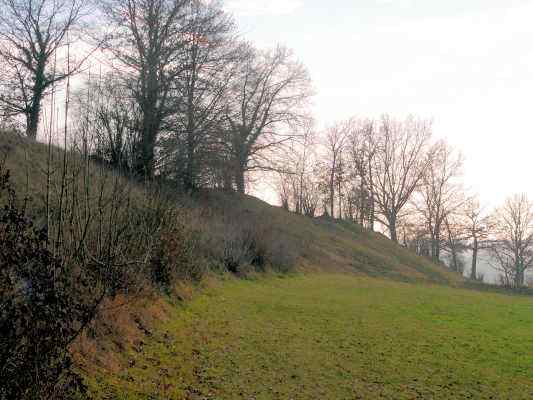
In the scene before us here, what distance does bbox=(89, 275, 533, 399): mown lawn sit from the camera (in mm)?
6359

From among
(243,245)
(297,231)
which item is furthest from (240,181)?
(243,245)

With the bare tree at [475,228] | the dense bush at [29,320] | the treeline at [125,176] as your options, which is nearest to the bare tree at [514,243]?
the bare tree at [475,228]

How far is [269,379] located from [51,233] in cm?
356

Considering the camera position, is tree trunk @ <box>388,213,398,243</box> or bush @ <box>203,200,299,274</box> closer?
bush @ <box>203,200,299,274</box>

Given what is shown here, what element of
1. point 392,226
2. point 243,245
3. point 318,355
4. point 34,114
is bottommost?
point 318,355

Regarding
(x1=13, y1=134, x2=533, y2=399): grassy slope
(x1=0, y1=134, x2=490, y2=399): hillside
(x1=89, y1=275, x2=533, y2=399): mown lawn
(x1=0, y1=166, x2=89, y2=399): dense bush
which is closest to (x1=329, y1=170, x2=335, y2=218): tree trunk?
(x1=0, y1=134, x2=490, y2=399): hillside

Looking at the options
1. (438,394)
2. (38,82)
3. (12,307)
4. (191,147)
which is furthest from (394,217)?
(12,307)

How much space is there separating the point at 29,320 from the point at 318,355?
5.45 meters

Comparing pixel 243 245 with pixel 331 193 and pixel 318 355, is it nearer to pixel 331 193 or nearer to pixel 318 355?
pixel 318 355

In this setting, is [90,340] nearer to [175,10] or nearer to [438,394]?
[438,394]

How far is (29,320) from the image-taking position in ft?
12.6

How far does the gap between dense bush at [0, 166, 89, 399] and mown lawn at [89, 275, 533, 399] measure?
4.84 ft

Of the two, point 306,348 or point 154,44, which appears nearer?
point 306,348

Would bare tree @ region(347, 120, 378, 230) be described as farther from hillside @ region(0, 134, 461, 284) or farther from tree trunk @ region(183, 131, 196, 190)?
tree trunk @ region(183, 131, 196, 190)
